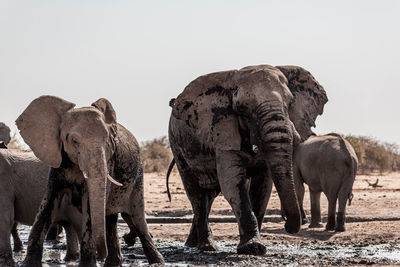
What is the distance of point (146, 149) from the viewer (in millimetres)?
42469

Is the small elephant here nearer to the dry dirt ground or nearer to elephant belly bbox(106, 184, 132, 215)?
elephant belly bbox(106, 184, 132, 215)

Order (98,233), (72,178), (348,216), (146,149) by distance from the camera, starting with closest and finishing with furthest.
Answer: (98,233), (72,178), (348,216), (146,149)

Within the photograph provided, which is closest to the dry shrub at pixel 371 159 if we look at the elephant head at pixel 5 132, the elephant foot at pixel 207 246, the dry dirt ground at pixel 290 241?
the dry dirt ground at pixel 290 241

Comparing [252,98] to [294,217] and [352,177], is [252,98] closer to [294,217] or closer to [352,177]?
[294,217]

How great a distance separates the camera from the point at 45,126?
9867 mm

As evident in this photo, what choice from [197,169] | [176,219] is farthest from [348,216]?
[197,169]

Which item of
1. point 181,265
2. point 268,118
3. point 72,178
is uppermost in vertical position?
point 268,118

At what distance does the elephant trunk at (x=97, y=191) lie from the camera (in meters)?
9.16

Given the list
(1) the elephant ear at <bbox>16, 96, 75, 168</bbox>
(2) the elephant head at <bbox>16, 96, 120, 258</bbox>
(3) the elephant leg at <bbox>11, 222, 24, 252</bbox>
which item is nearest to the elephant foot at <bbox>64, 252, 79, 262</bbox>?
(3) the elephant leg at <bbox>11, 222, 24, 252</bbox>

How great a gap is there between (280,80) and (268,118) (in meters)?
0.74

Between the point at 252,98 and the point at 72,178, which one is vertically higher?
the point at 252,98

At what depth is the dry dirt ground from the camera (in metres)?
11.3

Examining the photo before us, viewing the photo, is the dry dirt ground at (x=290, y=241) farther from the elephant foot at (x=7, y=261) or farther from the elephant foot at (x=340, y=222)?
the elephant foot at (x=7, y=261)

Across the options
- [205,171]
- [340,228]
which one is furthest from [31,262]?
[340,228]
